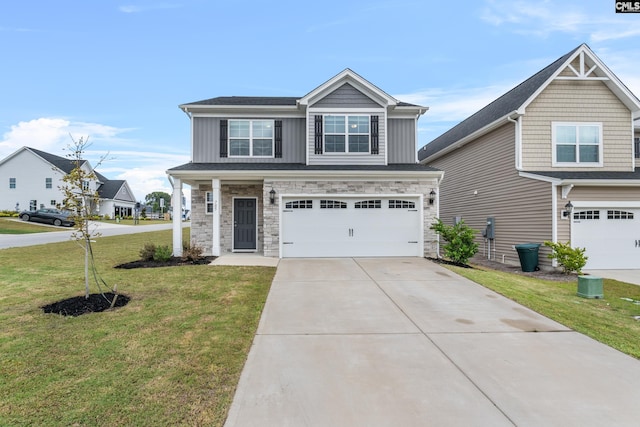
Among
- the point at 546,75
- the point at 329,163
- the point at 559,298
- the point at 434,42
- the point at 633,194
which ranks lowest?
the point at 559,298

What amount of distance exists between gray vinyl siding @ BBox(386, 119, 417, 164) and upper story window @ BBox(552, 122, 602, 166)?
5291 mm

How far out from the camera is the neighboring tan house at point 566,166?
11164mm

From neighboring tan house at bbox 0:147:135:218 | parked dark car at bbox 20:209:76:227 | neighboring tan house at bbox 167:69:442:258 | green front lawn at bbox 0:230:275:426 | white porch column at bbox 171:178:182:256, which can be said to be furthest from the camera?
neighboring tan house at bbox 0:147:135:218

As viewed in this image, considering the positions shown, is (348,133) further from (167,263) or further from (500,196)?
(167,263)

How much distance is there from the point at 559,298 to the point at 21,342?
9.80 metres


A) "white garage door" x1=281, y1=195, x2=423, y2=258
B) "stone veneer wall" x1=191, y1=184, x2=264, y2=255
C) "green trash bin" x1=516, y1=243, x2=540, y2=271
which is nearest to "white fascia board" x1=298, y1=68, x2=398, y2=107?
"white garage door" x1=281, y1=195, x2=423, y2=258

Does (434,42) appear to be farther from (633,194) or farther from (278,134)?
(633,194)

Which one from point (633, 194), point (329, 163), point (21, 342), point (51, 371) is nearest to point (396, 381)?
point (51, 371)

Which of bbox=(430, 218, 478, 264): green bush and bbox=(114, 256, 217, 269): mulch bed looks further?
bbox=(430, 218, 478, 264): green bush

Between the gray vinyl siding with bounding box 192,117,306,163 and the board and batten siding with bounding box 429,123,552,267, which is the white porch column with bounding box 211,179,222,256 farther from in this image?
the board and batten siding with bounding box 429,123,552,267

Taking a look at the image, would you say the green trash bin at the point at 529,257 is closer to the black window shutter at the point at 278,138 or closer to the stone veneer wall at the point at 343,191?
the stone veneer wall at the point at 343,191

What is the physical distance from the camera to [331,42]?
16359 millimetres

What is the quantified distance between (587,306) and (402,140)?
28.1 feet

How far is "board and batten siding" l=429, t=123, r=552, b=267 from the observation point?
38.0 ft
